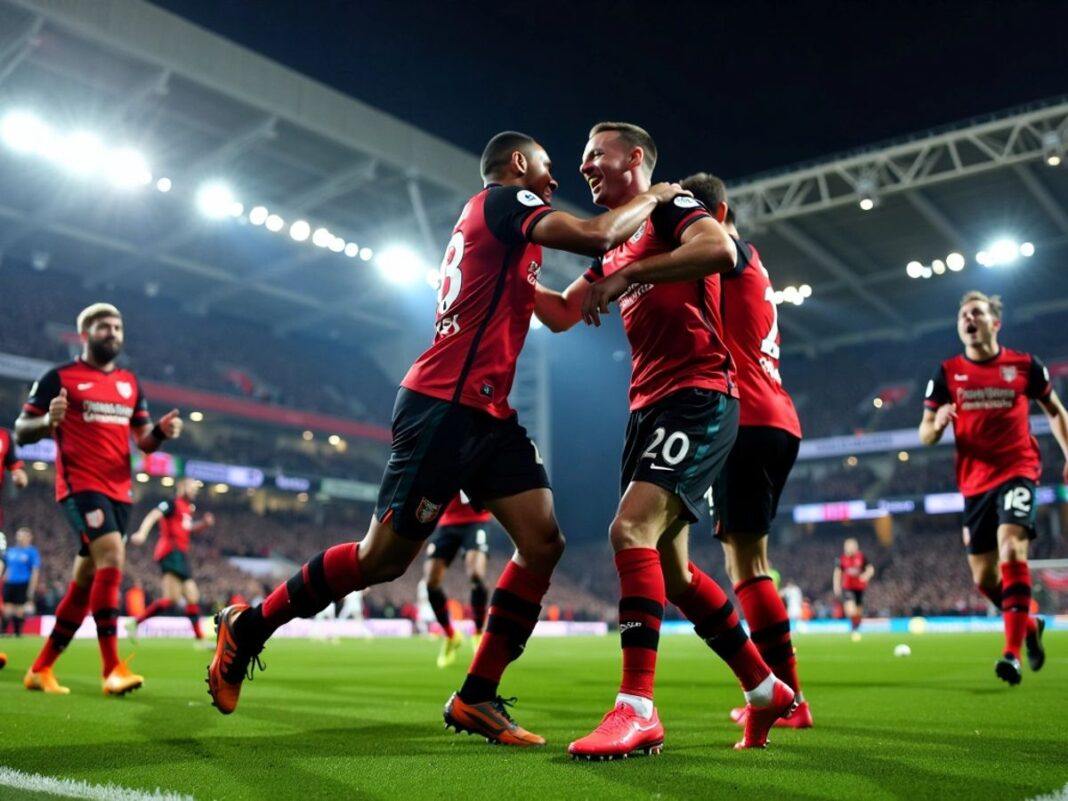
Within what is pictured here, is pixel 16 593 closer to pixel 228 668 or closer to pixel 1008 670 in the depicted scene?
pixel 228 668

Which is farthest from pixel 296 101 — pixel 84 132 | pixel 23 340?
pixel 23 340

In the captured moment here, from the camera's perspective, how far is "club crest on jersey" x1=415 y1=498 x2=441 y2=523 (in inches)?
129

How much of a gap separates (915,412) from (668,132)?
18468mm

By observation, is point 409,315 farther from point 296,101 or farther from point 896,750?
point 896,750

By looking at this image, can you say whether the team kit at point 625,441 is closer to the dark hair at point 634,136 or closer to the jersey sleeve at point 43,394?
the dark hair at point 634,136

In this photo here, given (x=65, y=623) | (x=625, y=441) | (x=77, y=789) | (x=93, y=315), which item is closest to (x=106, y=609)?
(x=65, y=623)

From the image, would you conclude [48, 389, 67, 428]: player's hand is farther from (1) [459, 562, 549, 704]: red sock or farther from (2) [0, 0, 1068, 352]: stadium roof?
(2) [0, 0, 1068, 352]: stadium roof

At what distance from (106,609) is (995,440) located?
549 cm

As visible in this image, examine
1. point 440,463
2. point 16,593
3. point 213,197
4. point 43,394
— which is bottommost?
point 16,593

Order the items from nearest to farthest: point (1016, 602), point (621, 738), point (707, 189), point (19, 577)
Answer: point (621, 738)
point (707, 189)
point (1016, 602)
point (19, 577)

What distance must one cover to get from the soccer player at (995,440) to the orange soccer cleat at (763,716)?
10.8 ft

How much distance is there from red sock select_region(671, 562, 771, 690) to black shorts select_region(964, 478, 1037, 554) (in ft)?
10.6

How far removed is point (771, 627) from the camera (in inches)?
154

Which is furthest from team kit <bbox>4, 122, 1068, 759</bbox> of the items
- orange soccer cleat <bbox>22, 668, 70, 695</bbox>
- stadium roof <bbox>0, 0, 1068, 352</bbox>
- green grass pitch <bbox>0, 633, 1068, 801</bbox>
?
stadium roof <bbox>0, 0, 1068, 352</bbox>
